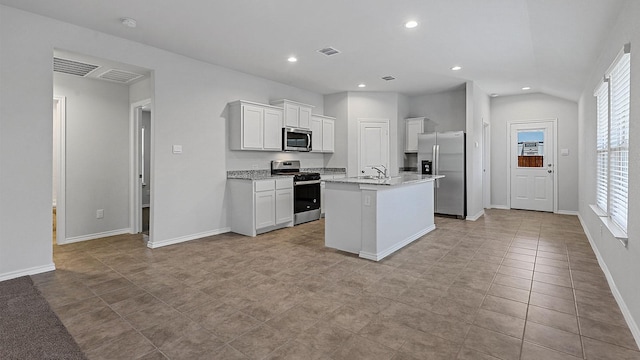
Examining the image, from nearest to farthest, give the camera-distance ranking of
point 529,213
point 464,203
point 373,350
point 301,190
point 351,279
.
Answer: point 373,350 < point 351,279 < point 301,190 < point 464,203 < point 529,213

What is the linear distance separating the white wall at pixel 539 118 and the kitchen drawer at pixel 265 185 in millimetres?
5402

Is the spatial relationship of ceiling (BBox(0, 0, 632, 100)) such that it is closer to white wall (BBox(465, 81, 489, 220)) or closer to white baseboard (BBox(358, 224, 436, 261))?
white wall (BBox(465, 81, 489, 220))

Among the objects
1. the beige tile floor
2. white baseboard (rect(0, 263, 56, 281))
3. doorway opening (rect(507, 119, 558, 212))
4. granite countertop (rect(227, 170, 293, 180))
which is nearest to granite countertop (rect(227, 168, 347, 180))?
granite countertop (rect(227, 170, 293, 180))

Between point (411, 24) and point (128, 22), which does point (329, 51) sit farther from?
point (128, 22)

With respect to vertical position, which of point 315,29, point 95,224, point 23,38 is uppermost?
point 315,29

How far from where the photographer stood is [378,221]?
366 cm

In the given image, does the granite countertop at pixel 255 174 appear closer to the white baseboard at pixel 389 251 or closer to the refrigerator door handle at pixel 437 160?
the refrigerator door handle at pixel 437 160

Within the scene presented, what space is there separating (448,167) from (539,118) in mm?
2522

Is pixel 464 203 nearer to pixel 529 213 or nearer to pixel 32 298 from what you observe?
pixel 529 213

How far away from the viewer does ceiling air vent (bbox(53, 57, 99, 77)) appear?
4051 mm

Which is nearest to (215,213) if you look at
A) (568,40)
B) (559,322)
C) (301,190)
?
(301,190)

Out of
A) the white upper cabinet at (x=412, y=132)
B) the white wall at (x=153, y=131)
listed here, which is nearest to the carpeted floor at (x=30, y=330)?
the white wall at (x=153, y=131)

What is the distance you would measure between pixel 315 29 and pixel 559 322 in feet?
11.5

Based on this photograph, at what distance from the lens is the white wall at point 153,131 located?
312cm
